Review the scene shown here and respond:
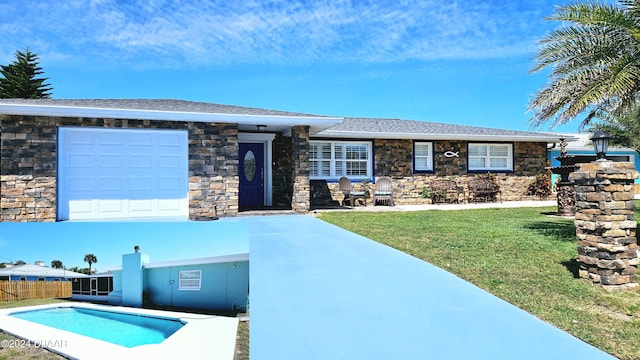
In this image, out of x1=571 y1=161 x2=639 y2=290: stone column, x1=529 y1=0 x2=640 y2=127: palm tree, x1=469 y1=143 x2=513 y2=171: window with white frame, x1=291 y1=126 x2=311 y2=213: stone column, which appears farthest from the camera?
x1=469 y1=143 x2=513 y2=171: window with white frame

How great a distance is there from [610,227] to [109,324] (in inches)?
196

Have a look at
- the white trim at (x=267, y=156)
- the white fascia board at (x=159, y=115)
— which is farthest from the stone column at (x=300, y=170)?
the white trim at (x=267, y=156)

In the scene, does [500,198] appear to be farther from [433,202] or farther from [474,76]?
[474,76]

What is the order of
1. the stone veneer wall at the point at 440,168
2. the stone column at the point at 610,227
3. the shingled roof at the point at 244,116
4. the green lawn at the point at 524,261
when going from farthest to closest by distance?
1. the stone veneer wall at the point at 440,168
2. the shingled roof at the point at 244,116
3. the stone column at the point at 610,227
4. the green lawn at the point at 524,261

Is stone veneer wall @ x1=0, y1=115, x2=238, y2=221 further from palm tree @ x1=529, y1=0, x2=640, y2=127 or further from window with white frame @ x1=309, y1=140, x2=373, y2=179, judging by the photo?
palm tree @ x1=529, y1=0, x2=640, y2=127

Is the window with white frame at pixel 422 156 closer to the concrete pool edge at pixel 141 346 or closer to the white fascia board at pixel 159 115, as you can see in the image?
the white fascia board at pixel 159 115

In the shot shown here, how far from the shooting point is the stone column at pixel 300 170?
11383 millimetres

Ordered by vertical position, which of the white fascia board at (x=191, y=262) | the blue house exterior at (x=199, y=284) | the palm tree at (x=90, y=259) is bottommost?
the blue house exterior at (x=199, y=284)

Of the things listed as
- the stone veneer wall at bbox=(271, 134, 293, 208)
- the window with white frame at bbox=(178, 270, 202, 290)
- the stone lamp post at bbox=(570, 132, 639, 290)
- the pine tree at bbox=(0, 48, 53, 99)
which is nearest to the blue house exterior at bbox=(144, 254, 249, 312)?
the window with white frame at bbox=(178, 270, 202, 290)

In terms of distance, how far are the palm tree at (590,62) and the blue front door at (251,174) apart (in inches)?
316

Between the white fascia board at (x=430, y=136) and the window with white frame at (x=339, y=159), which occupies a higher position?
the white fascia board at (x=430, y=136)

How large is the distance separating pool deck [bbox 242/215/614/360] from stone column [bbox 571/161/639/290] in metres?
1.53

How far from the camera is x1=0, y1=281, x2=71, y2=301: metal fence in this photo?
161cm

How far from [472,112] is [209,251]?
1070 inches
